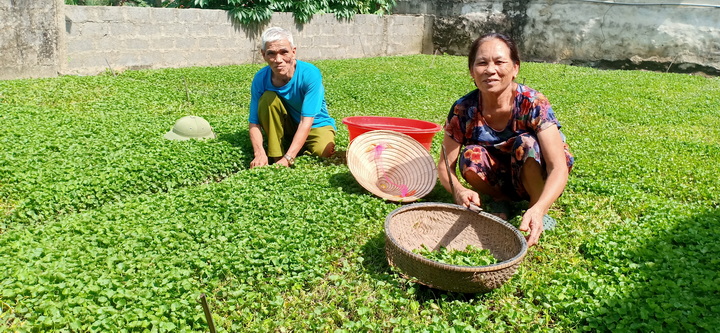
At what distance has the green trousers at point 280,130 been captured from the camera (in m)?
5.38

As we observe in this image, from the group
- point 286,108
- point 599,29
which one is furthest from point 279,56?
point 599,29

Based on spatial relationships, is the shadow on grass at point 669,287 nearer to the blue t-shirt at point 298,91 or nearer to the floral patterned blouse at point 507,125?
the floral patterned blouse at point 507,125

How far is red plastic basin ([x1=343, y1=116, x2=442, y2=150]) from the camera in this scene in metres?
5.29

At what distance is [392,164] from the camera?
4969 millimetres

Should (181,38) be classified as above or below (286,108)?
above

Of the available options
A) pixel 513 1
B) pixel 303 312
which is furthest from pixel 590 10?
pixel 303 312

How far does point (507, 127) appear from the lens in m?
3.99

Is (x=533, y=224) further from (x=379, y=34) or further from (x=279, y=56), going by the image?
(x=379, y=34)

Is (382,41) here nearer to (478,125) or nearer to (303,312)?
(478,125)

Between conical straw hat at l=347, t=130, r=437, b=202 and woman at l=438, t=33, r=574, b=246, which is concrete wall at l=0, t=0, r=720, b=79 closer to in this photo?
conical straw hat at l=347, t=130, r=437, b=202

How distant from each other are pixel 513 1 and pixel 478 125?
12.3 metres

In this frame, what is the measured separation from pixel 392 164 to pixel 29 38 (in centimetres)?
667

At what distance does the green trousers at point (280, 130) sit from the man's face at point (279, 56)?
0.29 meters

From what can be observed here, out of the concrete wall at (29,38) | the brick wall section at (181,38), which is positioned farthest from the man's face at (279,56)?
the brick wall section at (181,38)
